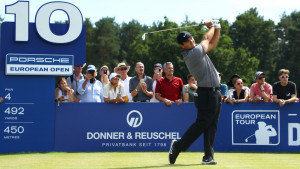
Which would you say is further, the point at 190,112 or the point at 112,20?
the point at 112,20

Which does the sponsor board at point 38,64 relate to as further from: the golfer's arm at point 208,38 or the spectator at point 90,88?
the golfer's arm at point 208,38

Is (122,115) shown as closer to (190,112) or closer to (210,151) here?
(190,112)

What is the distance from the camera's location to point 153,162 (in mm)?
8984

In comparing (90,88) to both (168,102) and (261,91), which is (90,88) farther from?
(261,91)

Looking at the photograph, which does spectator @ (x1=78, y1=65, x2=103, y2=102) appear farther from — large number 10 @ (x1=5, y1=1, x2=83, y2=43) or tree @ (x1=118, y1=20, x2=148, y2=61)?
tree @ (x1=118, y1=20, x2=148, y2=61)

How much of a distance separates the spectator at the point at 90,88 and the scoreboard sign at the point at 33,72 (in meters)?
0.52

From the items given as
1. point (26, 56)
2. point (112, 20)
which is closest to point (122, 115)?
point (26, 56)

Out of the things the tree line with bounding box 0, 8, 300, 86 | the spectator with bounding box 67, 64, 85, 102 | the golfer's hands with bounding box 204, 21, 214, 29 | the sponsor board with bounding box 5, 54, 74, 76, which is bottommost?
the spectator with bounding box 67, 64, 85, 102

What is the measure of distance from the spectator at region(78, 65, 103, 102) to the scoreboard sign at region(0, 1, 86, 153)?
517mm

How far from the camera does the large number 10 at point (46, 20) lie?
11359mm

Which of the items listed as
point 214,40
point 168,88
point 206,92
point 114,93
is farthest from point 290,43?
point 206,92

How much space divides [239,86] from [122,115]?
8.98 feet

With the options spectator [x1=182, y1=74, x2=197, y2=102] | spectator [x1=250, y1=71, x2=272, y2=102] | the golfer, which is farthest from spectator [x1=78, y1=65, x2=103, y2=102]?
the golfer

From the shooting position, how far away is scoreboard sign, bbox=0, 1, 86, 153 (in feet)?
37.9
